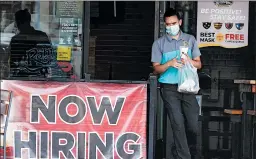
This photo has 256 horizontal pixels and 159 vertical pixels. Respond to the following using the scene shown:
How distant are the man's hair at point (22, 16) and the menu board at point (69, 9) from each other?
0.48 meters

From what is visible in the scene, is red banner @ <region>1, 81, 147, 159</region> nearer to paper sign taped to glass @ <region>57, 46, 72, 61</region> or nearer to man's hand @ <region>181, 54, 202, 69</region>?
man's hand @ <region>181, 54, 202, 69</region>

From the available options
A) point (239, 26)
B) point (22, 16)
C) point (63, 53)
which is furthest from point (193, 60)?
point (22, 16)

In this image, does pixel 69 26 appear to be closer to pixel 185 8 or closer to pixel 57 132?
pixel 185 8

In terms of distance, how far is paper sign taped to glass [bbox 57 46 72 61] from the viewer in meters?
7.72

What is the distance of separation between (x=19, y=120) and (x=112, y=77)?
7.10 feet

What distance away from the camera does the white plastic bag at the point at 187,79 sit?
18.9 ft

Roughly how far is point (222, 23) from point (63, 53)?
2.36 meters

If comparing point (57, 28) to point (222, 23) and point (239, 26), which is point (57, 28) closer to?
point (222, 23)

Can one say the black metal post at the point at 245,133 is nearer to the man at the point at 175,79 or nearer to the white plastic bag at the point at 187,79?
the man at the point at 175,79

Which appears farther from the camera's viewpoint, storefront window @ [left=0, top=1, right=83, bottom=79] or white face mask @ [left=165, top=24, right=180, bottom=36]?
storefront window @ [left=0, top=1, right=83, bottom=79]

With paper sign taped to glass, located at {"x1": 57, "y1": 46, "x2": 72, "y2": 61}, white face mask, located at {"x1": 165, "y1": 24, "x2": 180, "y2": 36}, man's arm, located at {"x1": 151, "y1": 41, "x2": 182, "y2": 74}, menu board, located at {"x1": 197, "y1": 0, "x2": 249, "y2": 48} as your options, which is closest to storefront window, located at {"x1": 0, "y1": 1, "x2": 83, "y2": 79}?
paper sign taped to glass, located at {"x1": 57, "y1": 46, "x2": 72, "y2": 61}

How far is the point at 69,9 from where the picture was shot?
25.2 ft

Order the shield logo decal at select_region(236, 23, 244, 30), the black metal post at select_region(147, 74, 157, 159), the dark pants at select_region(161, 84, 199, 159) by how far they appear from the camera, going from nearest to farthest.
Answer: the black metal post at select_region(147, 74, 157, 159), the dark pants at select_region(161, 84, 199, 159), the shield logo decal at select_region(236, 23, 244, 30)

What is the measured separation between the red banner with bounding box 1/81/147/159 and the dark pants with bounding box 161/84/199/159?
0.37 meters
